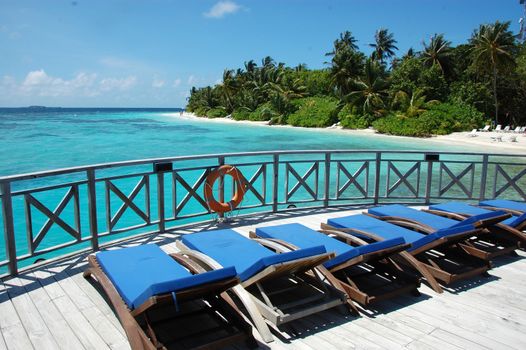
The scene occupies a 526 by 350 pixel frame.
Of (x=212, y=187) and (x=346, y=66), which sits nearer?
(x=212, y=187)

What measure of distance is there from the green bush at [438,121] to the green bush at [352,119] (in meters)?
2.25

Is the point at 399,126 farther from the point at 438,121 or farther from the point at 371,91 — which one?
the point at 371,91

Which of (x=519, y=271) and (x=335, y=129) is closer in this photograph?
(x=519, y=271)

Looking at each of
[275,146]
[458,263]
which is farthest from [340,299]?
[275,146]

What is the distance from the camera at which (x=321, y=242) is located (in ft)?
12.5

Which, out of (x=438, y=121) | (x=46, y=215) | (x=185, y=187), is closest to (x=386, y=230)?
(x=185, y=187)

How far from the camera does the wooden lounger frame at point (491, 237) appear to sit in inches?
161

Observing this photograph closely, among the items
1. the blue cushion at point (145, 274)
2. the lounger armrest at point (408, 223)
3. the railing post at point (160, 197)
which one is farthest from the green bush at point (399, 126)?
the blue cushion at point (145, 274)

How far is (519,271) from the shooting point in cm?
425

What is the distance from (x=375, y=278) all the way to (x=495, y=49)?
117ft

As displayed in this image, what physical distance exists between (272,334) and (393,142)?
2868cm

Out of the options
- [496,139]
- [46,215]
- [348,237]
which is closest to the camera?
[348,237]

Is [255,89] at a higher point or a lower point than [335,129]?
higher

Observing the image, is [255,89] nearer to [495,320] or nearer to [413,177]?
[413,177]
